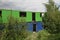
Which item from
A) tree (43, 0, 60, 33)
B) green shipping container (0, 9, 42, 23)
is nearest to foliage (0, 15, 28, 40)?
tree (43, 0, 60, 33)

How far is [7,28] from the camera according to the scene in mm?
12297

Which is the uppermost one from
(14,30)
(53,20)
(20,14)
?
(53,20)

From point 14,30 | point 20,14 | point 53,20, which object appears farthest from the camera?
point 20,14

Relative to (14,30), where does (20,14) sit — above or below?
below

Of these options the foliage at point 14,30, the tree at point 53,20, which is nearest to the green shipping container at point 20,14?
the tree at point 53,20

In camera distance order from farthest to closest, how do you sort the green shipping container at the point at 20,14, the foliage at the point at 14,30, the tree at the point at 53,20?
the green shipping container at the point at 20,14 < the foliage at the point at 14,30 < the tree at the point at 53,20

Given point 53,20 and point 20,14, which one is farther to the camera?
point 20,14

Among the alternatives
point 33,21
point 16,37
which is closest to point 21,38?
point 16,37

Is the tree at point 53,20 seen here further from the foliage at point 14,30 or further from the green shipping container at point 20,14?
the green shipping container at point 20,14

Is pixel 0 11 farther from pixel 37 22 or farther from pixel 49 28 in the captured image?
pixel 49 28

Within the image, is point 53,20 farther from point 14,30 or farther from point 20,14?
point 20,14

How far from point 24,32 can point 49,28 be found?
1.68m

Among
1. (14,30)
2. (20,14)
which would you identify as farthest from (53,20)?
(20,14)

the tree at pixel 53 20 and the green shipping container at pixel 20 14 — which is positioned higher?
the tree at pixel 53 20
